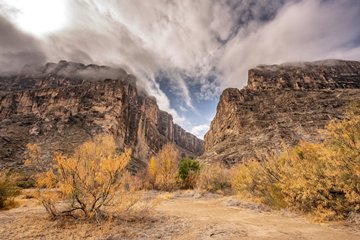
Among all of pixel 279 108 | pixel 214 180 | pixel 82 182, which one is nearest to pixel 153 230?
pixel 82 182

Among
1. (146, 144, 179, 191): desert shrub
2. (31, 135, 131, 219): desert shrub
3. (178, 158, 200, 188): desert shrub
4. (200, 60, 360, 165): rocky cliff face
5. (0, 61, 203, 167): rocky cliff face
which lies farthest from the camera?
(0, 61, 203, 167): rocky cliff face

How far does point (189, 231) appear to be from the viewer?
8531 millimetres

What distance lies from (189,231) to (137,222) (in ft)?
8.38

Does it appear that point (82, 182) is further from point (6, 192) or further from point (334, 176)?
point (334, 176)

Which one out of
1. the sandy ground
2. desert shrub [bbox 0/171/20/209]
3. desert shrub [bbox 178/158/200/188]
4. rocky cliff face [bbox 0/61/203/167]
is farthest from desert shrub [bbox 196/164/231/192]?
rocky cliff face [bbox 0/61/203/167]

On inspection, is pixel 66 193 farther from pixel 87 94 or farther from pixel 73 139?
pixel 87 94

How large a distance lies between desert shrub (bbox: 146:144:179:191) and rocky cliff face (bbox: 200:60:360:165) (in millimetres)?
11575

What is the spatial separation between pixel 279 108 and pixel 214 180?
3796 centimetres

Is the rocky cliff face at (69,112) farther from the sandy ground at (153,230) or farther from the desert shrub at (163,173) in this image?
the sandy ground at (153,230)

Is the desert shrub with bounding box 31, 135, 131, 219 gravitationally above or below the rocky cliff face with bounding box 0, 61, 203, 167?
below

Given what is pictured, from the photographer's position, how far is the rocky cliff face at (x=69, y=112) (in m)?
57.2

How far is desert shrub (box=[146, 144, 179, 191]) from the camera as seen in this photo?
34150mm

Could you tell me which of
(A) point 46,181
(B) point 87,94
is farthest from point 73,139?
(A) point 46,181

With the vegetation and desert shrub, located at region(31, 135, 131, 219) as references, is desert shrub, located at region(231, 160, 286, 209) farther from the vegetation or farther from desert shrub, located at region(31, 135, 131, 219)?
desert shrub, located at region(31, 135, 131, 219)
